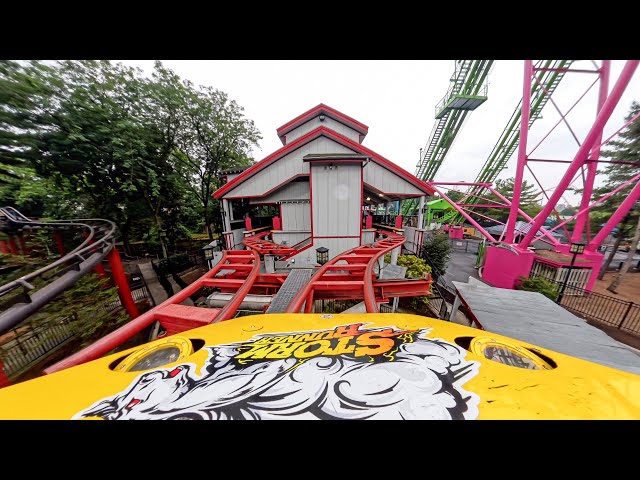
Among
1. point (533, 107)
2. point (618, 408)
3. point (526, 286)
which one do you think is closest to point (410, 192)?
point (526, 286)

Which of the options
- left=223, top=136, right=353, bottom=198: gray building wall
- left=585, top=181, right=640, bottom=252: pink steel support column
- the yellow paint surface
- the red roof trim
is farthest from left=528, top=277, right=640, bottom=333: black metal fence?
the red roof trim

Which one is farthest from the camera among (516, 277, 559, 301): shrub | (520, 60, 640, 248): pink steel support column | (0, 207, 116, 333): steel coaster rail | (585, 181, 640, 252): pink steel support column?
(516, 277, 559, 301): shrub

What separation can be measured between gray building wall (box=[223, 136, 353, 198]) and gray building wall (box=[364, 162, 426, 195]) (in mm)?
1434

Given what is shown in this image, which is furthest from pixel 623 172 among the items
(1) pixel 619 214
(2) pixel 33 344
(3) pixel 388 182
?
(2) pixel 33 344

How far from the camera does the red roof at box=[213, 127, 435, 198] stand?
7.77 m

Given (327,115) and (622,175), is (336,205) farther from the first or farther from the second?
(622,175)

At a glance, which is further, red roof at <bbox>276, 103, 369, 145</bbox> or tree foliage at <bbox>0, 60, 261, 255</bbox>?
red roof at <bbox>276, 103, 369, 145</bbox>

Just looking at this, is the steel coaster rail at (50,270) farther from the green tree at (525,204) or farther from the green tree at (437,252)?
the green tree at (525,204)

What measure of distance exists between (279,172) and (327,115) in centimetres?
552

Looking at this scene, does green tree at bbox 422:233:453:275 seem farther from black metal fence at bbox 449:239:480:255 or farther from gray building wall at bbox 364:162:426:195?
black metal fence at bbox 449:239:480:255

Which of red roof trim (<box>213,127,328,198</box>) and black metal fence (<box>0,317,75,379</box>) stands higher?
red roof trim (<box>213,127,328,198</box>)

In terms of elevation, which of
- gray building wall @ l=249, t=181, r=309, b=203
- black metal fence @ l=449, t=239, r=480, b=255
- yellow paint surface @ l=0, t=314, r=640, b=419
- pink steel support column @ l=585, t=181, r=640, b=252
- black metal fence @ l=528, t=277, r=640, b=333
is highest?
gray building wall @ l=249, t=181, r=309, b=203

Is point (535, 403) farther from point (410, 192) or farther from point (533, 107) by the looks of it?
point (533, 107)

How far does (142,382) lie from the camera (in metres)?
1.70
